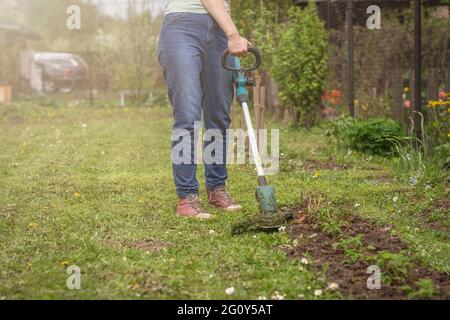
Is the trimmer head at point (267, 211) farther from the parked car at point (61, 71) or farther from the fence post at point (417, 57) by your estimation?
the parked car at point (61, 71)

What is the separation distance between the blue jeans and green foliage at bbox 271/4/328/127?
479cm

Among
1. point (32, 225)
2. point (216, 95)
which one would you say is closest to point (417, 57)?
point (216, 95)

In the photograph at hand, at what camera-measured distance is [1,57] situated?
17.4 metres

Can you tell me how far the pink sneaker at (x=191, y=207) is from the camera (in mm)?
3961

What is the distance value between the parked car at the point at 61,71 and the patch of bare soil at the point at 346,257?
17.3 m

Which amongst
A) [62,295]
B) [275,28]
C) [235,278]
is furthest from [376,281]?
[275,28]

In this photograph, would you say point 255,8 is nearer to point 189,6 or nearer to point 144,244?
point 189,6

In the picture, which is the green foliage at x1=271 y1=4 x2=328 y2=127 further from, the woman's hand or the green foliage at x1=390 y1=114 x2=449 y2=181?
the woman's hand

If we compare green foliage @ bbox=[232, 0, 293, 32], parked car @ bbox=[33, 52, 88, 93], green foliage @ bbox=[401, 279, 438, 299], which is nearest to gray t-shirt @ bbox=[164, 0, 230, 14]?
green foliage @ bbox=[401, 279, 438, 299]

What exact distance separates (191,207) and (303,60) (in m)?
5.18

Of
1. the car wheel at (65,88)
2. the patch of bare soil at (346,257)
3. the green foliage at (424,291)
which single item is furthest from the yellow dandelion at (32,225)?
the car wheel at (65,88)

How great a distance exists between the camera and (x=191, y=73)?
3.97 m

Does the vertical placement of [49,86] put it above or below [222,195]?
above
